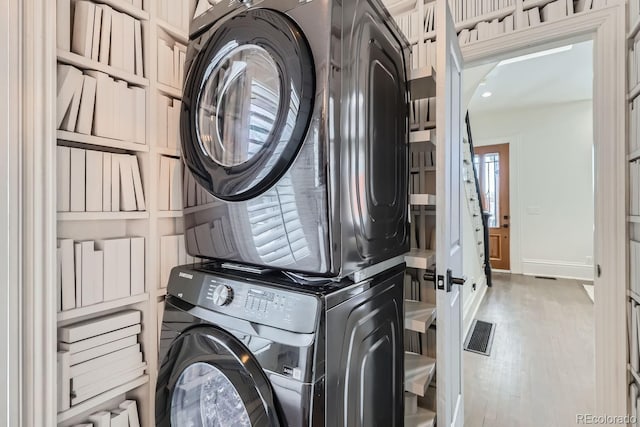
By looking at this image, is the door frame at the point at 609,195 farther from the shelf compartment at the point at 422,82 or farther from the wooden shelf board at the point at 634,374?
the shelf compartment at the point at 422,82

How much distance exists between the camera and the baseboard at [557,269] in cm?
505

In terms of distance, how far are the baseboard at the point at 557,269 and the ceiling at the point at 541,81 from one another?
2.67m

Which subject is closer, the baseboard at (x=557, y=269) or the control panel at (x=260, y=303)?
the control panel at (x=260, y=303)

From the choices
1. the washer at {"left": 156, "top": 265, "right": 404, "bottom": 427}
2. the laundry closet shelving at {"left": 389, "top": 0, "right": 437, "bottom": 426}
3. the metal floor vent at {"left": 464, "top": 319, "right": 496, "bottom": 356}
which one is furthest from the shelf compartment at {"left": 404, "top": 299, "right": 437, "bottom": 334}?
the metal floor vent at {"left": 464, "top": 319, "right": 496, "bottom": 356}

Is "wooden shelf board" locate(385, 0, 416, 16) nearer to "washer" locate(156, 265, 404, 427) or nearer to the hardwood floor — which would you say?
"washer" locate(156, 265, 404, 427)

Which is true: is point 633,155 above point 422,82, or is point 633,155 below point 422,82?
below

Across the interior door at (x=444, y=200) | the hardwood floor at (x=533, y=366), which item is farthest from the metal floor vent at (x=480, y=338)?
the interior door at (x=444, y=200)

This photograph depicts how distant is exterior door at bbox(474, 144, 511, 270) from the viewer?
568 centimetres

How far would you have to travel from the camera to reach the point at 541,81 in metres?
4.34

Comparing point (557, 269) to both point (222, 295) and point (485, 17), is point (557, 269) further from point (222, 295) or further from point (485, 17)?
point (222, 295)

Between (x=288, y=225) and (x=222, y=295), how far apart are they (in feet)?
0.95

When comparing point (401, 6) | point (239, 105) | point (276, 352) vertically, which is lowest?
point (276, 352)

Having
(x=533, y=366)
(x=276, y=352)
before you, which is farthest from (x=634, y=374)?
(x=276, y=352)

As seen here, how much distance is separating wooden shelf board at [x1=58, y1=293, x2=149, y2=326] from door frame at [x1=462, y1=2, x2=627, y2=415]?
79.0 inches
